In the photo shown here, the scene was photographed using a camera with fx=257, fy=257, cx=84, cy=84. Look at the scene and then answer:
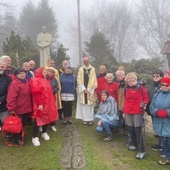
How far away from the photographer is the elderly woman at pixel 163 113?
193 inches

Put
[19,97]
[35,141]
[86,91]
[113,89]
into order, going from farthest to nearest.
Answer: [86,91], [113,89], [35,141], [19,97]

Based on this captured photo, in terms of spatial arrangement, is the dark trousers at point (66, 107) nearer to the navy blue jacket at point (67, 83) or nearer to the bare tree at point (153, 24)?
the navy blue jacket at point (67, 83)

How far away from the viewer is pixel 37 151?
204 inches

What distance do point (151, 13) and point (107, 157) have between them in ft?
139

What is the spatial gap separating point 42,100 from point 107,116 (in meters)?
1.66

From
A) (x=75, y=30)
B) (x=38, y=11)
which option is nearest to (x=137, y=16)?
(x=75, y=30)

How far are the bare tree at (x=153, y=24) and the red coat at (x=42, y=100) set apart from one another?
39.3 metres

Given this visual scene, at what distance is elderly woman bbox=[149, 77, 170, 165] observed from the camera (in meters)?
4.89

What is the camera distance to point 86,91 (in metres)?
7.29

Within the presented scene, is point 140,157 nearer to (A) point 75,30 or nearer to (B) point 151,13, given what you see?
(B) point 151,13

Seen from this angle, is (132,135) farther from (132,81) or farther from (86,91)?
(86,91)

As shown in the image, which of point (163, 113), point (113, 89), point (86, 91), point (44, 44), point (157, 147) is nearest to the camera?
point (163, 113)

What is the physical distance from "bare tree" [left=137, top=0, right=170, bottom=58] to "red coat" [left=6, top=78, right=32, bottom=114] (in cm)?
3971

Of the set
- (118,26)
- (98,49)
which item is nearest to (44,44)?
(98,49)
